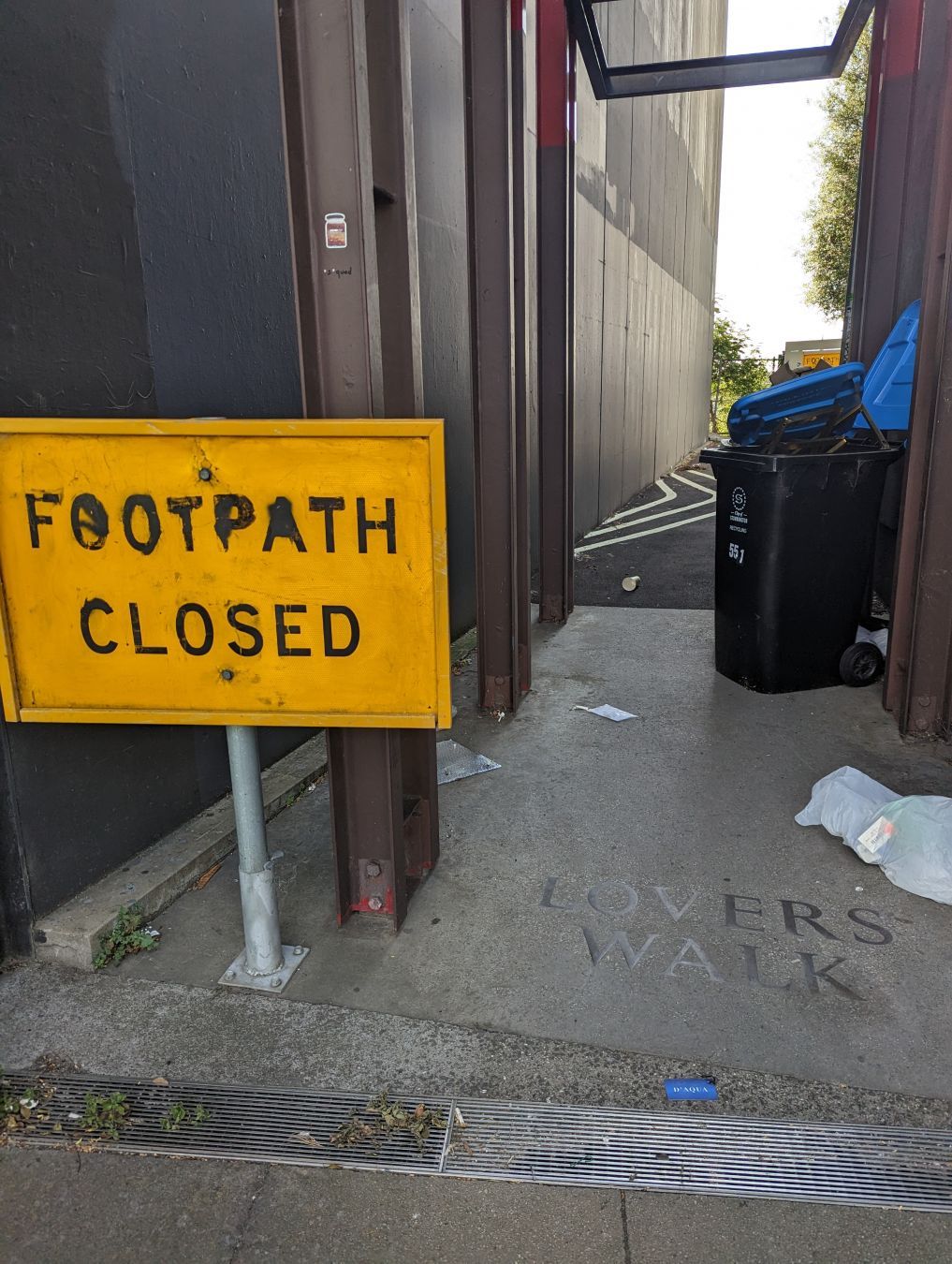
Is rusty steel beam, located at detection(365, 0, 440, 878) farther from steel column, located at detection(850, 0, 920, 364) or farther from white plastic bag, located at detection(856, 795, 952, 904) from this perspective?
steel column, located at detection(850, 0, 920, 364)

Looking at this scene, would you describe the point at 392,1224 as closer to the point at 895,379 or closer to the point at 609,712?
the point at 609,712

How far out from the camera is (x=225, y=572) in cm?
226

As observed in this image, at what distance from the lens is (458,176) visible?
21.0 feet

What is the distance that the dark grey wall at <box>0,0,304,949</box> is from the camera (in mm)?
2598

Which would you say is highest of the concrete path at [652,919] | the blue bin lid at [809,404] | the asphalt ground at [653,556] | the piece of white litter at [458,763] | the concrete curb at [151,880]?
the blue bin lid at [809,404]

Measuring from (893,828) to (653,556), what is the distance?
6.22 metres

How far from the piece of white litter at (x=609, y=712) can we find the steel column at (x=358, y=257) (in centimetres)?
199

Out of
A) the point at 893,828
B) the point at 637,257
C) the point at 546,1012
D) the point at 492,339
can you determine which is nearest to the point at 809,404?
the point at 492,339

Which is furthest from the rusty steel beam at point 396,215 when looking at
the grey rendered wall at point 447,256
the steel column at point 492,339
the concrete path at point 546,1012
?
the grey rendered wall at point 447,256

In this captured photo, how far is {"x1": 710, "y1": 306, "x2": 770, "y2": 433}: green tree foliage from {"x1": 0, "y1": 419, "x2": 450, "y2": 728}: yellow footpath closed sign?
39140 mm

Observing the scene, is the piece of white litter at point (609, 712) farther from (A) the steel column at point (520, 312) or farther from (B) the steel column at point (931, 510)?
(B) the steel column at point (931, 510)

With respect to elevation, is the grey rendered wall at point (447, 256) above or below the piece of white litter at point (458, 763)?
above

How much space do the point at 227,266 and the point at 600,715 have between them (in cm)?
296

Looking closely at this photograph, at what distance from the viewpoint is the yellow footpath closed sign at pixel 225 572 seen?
7.19 ft
